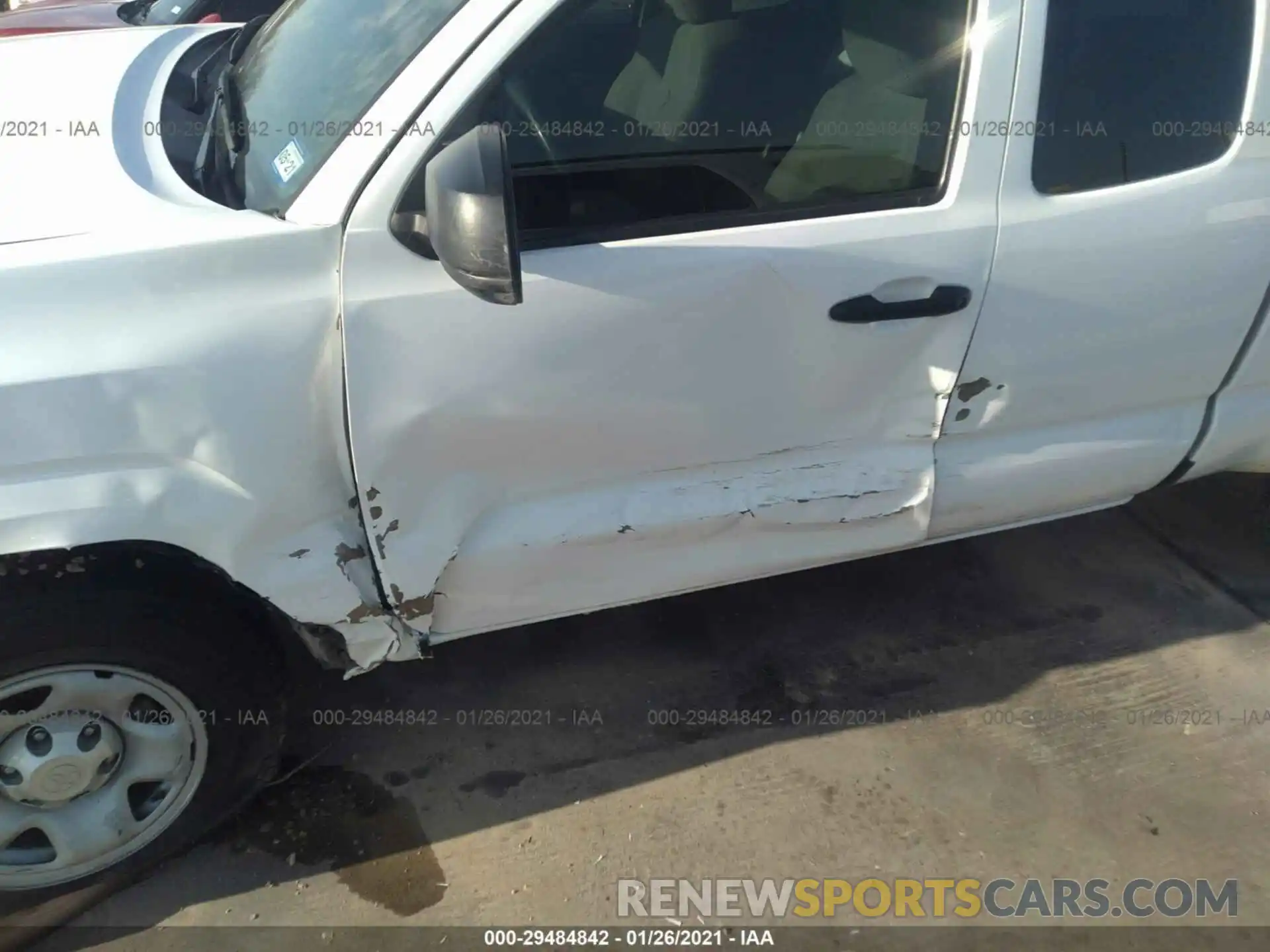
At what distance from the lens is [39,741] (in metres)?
1.90

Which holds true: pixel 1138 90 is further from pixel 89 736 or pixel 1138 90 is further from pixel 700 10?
pixel 89 736

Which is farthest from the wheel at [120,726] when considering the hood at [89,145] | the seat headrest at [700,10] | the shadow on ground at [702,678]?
the seat headrest at [700,10]

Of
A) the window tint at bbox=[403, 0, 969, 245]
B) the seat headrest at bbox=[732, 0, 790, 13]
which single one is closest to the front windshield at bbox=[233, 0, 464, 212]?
the window tint at bbox=[403, 0, 969, 245]

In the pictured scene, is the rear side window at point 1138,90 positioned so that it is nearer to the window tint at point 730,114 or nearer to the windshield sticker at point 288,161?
the window tint at point 730,114

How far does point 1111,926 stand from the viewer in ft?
7.02

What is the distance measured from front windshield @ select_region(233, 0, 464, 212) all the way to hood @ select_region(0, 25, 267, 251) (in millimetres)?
142

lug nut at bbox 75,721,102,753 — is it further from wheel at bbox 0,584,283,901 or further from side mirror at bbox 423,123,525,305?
side mirror at bbox 423,123,525,305

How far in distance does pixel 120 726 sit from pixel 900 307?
1.72 meters

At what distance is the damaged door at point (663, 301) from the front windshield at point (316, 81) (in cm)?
18

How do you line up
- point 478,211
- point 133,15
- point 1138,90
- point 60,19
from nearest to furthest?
point 478,211, point 1138,90, point 60,19, point 133,15

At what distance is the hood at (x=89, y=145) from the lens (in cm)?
170

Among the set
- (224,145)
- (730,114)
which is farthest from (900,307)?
(224,145)

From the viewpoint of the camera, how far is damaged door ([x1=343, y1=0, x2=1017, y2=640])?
1.78 m

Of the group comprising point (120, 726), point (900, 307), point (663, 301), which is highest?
point (663, 301)
